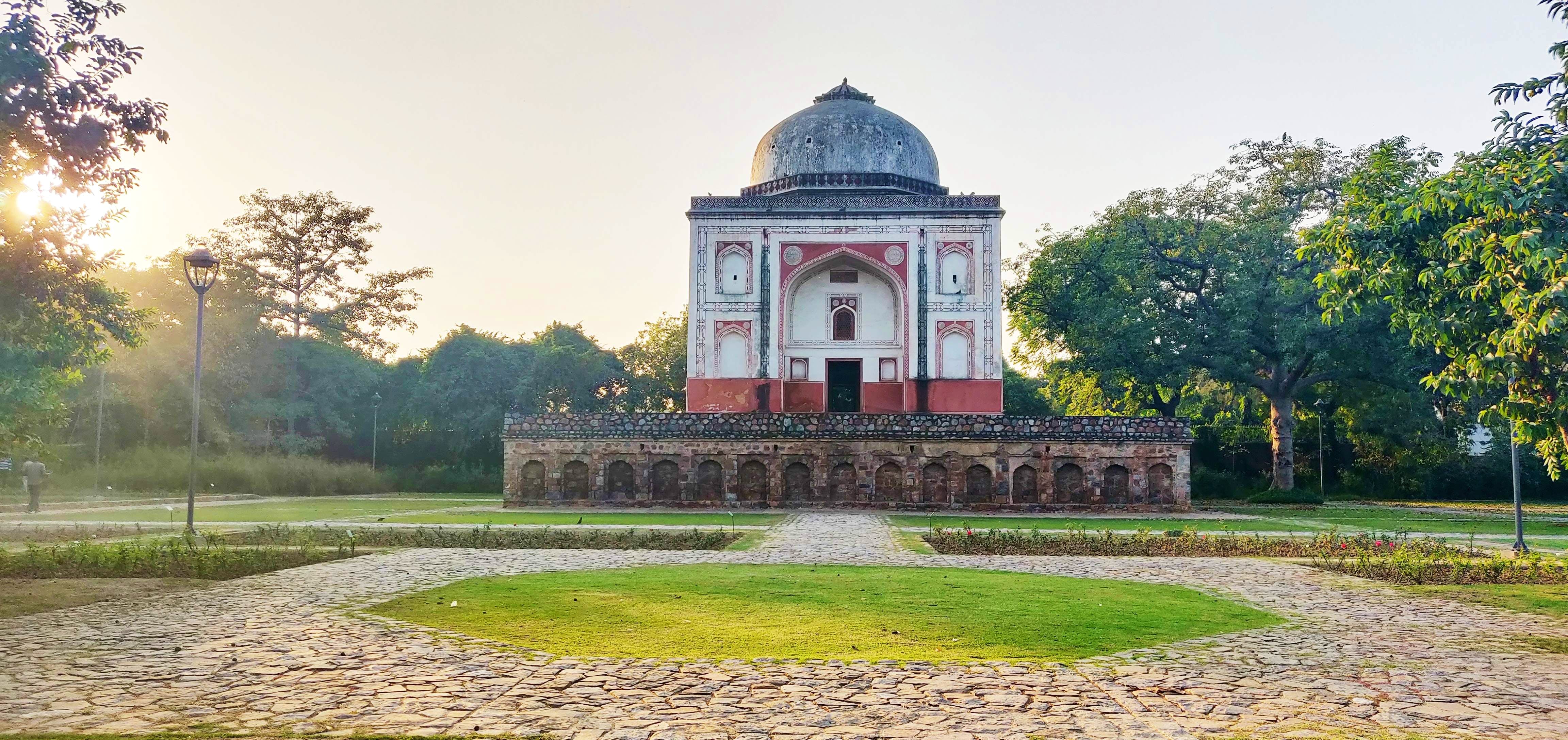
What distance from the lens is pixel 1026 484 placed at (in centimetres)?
2802

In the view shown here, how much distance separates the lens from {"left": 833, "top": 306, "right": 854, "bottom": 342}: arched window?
115ft

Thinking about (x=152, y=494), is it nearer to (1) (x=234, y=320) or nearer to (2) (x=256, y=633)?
(1) (x=234, y=320)

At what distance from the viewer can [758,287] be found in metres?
34.3

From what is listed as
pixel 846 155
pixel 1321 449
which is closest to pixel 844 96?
pixel 846 155

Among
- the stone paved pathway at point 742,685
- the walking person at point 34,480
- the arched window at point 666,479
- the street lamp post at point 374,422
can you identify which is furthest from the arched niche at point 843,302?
the stone paved pathway at point 742,685

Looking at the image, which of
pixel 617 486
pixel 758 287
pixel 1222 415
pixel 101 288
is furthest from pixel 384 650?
pixel 1222 415

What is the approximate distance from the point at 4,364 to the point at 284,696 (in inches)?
524

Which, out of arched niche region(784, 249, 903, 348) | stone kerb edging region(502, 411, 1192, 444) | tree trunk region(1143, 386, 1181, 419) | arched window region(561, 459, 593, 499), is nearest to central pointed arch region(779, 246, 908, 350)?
arched niche region(784, 249, 903, 348)

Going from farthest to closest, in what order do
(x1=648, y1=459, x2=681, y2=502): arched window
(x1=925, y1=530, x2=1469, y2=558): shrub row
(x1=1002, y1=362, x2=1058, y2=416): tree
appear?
(x1=1002, y1=362, x2=1058, y2=416): tree
(x1=648, y1=459, x2=681, y2=502): arched window
(x1=925, y1=530, x2=1469, y2=558): shrub row

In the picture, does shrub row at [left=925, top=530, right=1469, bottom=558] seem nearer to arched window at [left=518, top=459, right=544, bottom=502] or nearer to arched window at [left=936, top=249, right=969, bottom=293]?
arched window at [left=518, top=459, right=544, bottom=502]

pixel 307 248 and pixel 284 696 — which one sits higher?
pixel 307 248

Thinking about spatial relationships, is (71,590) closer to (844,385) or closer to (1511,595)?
(1511,595)

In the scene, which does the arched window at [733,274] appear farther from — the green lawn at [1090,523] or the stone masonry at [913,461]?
the green lawn at [1090,523]

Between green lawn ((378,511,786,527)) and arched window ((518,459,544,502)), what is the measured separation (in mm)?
3258
